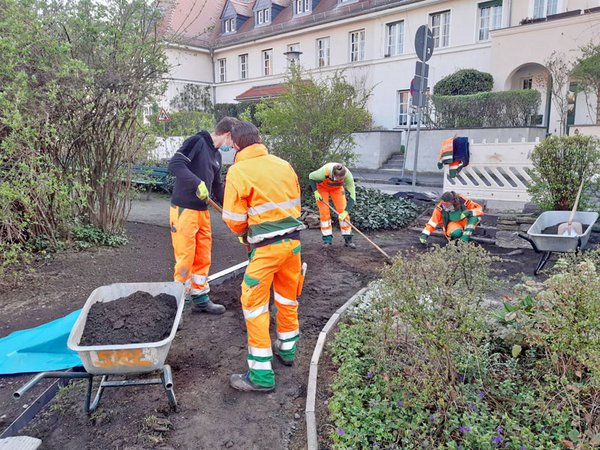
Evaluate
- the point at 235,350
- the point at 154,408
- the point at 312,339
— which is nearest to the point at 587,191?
the point at 312,339

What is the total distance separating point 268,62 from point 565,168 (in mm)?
24335

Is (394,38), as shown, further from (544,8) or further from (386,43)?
(544,8)

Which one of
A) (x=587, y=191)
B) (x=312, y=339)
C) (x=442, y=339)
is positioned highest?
(x=587, y=191)

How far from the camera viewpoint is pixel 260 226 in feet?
10.3

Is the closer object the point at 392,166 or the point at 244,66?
the point at 392,166

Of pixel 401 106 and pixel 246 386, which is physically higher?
pixel 401 106

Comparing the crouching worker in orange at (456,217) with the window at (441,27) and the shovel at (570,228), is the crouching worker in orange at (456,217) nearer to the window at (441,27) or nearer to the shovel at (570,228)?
the shovel at (570,228)

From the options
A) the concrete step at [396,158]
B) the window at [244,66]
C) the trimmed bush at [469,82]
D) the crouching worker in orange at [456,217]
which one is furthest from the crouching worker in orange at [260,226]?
the window at [244,66]

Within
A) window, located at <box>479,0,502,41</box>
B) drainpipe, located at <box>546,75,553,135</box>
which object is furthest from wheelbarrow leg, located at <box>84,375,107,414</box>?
window, located at <box>479,0,502,41</box>

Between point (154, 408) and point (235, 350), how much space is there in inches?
35.3

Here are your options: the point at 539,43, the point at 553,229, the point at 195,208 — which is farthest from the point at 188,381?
the point at 539,43

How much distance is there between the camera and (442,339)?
8.47ft

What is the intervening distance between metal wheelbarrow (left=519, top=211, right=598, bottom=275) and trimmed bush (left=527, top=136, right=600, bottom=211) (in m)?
0.90

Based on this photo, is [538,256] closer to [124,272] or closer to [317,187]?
[317,187]
